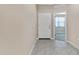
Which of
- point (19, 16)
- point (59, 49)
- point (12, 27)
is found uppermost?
point (19, 16)

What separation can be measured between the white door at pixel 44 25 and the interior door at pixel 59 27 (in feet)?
0.37

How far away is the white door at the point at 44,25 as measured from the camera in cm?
154

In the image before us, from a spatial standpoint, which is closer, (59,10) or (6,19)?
(6,19)

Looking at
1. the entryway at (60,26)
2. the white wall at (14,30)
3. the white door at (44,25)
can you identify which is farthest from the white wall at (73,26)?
the white wall at (14,30)

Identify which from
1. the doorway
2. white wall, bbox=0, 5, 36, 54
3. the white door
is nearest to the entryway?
the doorway

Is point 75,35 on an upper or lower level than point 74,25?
lower

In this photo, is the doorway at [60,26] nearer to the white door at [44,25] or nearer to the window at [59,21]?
the window at [59,21]

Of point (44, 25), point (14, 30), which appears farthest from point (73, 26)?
point (14, 30)

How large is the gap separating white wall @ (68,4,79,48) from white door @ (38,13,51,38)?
258 mm

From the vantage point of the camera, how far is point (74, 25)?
1423 mm
